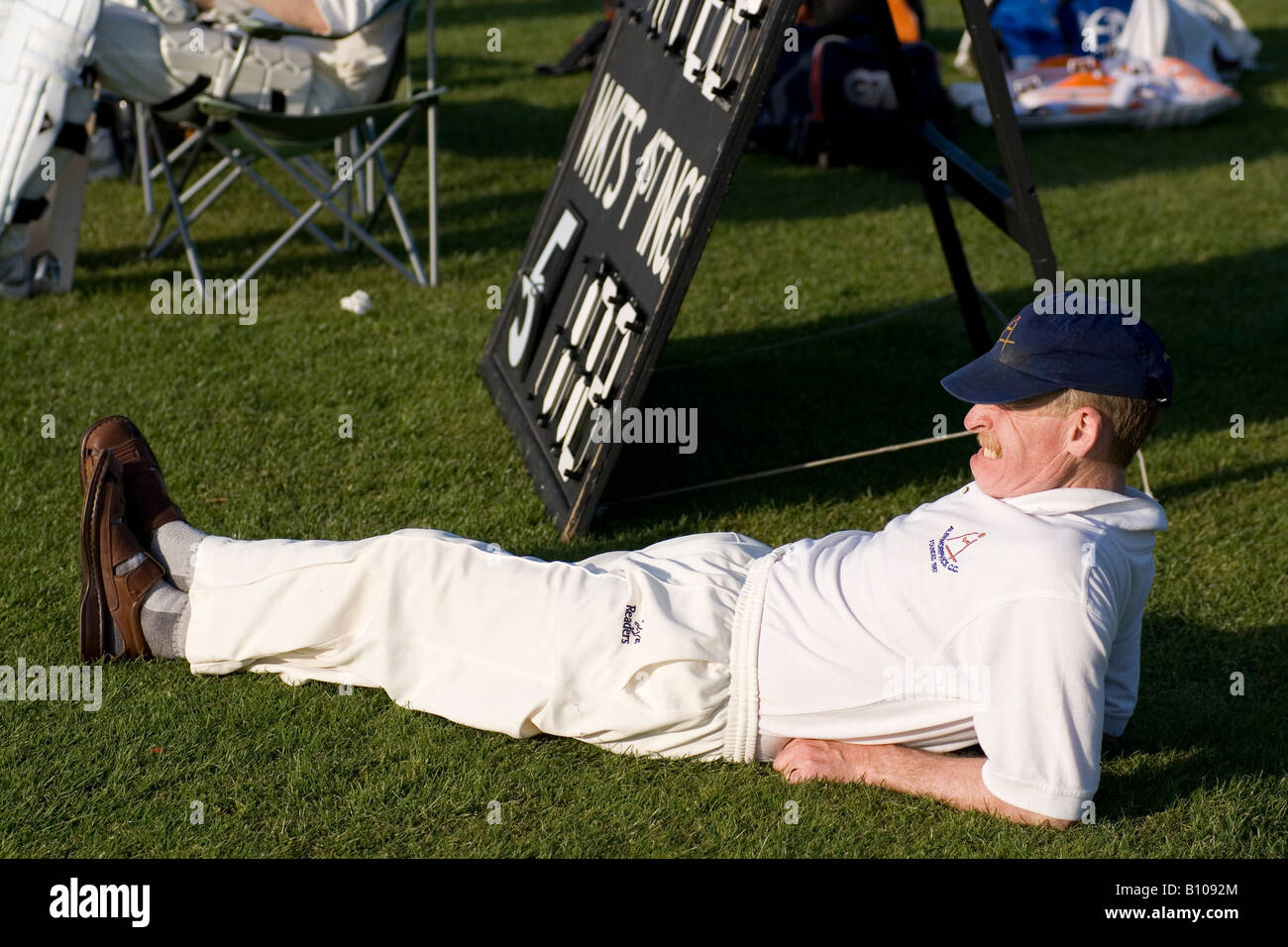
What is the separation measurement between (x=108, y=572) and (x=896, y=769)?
1868mm

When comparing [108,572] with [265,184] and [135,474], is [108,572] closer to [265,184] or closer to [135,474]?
[135,474]

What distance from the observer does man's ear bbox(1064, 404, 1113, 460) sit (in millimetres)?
2543

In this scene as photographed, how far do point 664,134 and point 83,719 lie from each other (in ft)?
7.50

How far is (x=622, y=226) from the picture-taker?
166 inches

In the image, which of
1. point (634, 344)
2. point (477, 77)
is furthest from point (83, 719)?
point (477, 77)

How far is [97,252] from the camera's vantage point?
648 centimetres

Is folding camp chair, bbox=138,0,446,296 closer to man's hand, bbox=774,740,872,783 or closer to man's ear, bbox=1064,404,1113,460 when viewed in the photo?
man's hand, bbox=774,740,872,783

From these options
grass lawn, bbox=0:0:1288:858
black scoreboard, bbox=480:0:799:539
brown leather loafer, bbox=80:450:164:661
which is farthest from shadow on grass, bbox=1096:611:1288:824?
brown leather loafer, bbox=80:450:164:661

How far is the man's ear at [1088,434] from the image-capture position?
2.54 meters

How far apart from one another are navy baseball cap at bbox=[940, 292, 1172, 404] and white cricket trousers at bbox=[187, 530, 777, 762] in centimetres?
67

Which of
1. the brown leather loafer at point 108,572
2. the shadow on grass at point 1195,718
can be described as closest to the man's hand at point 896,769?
the shadow on grass at point 1195,718

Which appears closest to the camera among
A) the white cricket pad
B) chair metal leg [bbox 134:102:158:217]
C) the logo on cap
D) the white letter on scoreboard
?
the logo on cap

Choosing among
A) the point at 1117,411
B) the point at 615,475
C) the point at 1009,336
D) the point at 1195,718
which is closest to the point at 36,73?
the point at 615,475

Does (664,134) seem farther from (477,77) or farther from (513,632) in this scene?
(477,77)
